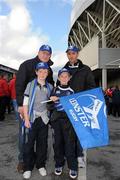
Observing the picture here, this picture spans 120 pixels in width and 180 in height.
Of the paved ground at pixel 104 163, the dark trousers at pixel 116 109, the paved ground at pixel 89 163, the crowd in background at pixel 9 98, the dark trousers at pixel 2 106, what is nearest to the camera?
the paved ground at pixel 89 163

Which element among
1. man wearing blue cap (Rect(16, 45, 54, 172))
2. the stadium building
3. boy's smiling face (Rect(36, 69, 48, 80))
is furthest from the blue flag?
the stadium building

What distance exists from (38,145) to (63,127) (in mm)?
509

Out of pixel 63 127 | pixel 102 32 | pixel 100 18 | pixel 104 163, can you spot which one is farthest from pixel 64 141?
pixel 100 18

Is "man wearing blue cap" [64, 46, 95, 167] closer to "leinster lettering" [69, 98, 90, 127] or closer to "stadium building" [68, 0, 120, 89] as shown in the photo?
"leinster lettering" [69, 98, 90, 127]

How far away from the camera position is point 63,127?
5996 millimetres

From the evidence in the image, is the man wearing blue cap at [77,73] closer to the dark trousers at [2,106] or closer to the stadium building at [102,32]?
the dark trousers at [2,106]

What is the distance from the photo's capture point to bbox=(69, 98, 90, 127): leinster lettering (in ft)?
18.7

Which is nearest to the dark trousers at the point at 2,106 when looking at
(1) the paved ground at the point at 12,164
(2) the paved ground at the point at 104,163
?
(1) the paved ground at the point at 12,164

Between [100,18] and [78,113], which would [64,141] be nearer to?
[78,113]

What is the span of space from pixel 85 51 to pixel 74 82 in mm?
35621

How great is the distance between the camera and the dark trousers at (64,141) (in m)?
5.98

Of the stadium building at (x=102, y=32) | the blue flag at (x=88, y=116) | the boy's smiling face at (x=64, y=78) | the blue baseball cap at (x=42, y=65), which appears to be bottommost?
the blue flag at (x=88, y=116)

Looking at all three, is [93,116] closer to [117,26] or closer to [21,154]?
[21,154]

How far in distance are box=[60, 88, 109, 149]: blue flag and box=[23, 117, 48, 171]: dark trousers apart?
0.55m
